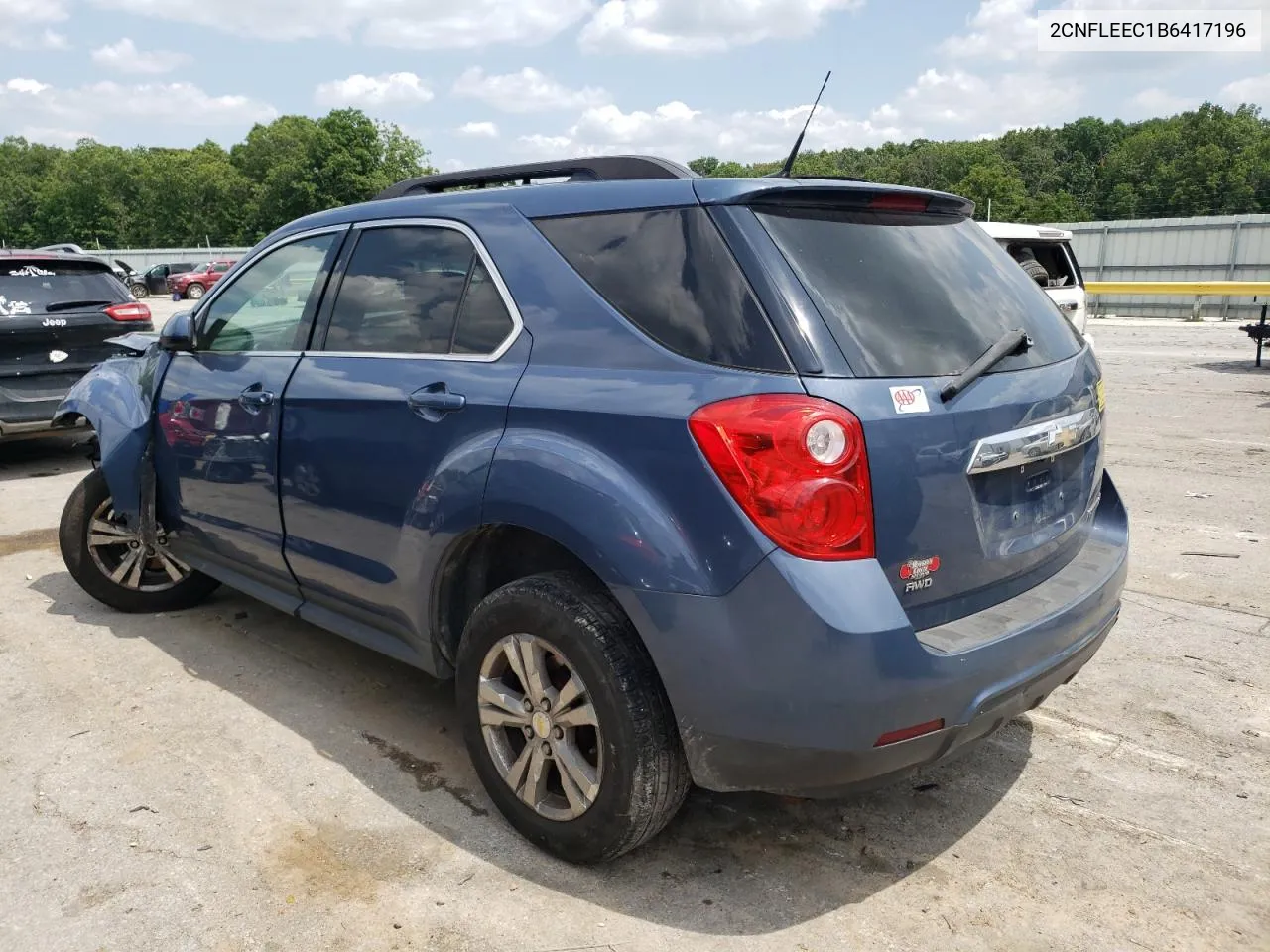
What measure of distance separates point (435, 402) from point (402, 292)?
544 millimetres

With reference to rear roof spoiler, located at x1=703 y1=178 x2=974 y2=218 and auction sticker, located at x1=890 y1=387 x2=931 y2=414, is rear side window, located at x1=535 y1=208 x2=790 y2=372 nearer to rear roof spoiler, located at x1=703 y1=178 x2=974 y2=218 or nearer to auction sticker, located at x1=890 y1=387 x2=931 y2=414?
rear roof spoiler, located at x1=703 y1=178 x2=974 y2=218

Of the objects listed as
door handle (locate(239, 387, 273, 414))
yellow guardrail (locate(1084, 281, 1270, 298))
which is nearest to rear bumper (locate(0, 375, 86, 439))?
door handle (locate(239, 387, 273, 414))

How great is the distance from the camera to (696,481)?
237 cm

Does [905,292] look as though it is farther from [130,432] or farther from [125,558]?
[125,558]

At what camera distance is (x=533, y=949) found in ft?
8.15

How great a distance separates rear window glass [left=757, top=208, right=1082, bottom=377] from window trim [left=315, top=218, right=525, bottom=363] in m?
0.81

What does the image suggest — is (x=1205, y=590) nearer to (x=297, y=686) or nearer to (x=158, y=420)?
(x=297, y=686)

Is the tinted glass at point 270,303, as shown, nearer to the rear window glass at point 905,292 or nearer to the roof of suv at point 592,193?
the roof of suv at point 592,193

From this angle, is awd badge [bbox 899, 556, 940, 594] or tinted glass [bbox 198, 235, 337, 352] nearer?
awd badge [bbox 899, 556, 940, 594]

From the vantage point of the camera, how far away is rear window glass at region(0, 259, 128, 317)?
26.5 ft

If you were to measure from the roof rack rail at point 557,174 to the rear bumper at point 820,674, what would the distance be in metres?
1.26

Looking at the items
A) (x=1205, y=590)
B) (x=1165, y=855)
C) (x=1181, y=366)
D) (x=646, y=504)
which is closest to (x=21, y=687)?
(x=646, y=504)

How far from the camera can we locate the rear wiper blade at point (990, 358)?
2498 mm

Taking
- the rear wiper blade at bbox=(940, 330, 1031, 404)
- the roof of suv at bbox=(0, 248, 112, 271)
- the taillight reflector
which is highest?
the roof of suv at bbox=(0, 248, 112, 271)
